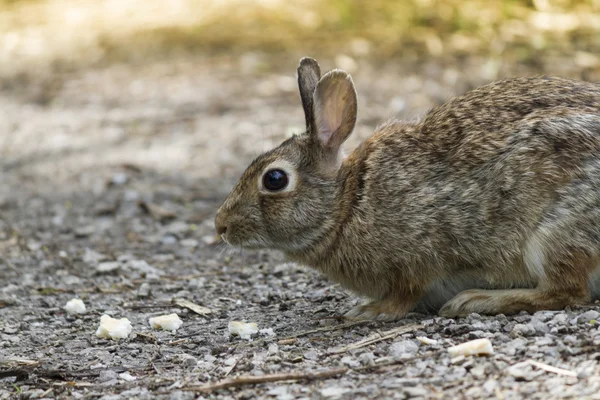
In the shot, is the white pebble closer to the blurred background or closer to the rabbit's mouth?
the rabbit's mouth

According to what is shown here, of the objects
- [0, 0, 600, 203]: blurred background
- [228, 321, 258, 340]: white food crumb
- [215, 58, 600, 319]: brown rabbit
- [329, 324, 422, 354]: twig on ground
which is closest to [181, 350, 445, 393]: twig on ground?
[329, 324, 422, 354]: twig on ground

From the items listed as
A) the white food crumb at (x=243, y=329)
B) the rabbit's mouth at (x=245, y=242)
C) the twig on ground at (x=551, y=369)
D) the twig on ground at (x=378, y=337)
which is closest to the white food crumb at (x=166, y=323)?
the white food crumb at (x=243, y=329)

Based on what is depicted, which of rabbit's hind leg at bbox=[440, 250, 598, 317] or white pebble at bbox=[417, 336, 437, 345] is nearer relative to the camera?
white pebble at bbox=[417, 336, 437, 345]

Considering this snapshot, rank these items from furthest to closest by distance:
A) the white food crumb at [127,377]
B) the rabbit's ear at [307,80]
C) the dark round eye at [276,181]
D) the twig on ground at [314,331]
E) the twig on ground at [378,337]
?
the rabbit's ear at [307,80], the dark round eye at [276,181], the twig on ground at [314,331], the twig on ground at [378,337], the white food crumb at [127,377]

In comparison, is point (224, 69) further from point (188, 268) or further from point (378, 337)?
point (378, 337)

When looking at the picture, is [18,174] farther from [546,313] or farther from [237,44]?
[546,313]

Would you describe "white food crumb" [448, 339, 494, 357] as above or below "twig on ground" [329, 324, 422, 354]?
below

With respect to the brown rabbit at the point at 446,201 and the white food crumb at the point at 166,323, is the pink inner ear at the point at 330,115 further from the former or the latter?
the white food crumb at the point at 166,323

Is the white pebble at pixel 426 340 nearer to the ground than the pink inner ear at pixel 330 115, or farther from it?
nearer to the ground
